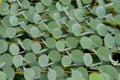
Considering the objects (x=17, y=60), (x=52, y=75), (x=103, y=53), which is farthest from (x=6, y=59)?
(x=103, y=53)

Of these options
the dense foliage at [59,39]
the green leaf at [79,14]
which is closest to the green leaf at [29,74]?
the dense foliage at [59,39]

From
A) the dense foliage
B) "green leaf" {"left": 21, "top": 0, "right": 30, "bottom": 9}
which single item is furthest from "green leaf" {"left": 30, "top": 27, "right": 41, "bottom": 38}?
"green leaf" {"left": 21, "top": 0, "right": 30, "bottom": 9}

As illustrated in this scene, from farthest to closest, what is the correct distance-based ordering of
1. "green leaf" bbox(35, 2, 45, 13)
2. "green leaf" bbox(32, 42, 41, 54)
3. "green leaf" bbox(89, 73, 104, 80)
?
1. "green leaf" bbox(35, 2, 45, 13)
2. "green leaf" bbox(32, 42, 41, 54)
3. "green leaf" bbox(89, 73, 104, 80)

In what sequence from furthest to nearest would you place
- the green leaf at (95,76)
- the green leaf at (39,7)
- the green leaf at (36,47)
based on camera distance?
the green leaf at (39,7) → the green leaf at (36,47) → the green leaf at (95,76)

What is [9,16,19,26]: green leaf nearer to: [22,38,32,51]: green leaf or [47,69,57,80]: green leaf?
[22,38,32,51]: green leaf

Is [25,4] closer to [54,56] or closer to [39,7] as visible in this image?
[39,7]

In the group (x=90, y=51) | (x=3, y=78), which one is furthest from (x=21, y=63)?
(x=90, y=51)

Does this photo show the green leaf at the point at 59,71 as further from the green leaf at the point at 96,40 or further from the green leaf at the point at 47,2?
the green leaf at the point at 47,2
